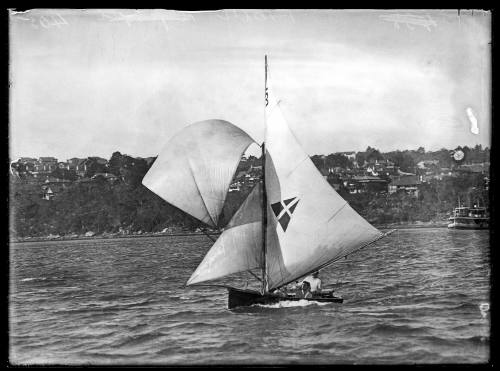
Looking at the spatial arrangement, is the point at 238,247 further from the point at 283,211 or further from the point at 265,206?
the point at 283,211

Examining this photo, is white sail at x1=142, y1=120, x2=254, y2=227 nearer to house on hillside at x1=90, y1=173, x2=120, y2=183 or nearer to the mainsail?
the mainsail

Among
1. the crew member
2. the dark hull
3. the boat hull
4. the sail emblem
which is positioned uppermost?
the sail emblem

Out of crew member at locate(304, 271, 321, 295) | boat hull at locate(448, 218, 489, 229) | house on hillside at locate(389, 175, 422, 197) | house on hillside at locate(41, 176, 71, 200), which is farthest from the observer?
house on hillside at locate(41, 176, 71, 200)

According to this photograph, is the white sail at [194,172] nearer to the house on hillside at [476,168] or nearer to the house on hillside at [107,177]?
the house on hillside at [476,168]

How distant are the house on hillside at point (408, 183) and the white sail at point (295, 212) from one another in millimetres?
5835

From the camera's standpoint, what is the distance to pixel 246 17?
62.0 feet

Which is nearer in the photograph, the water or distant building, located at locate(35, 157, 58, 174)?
the water

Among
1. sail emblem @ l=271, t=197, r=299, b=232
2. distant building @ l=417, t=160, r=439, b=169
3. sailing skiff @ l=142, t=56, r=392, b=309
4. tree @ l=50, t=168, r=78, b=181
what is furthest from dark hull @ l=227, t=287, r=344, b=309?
tree @ l=50, t=168, r=78, b=181

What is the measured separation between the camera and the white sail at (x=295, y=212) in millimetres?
20688

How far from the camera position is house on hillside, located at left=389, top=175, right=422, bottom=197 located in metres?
26.1

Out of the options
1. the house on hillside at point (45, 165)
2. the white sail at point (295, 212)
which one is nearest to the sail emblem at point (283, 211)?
the white sail at point (295, 212)

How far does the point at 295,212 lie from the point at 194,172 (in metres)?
3.77

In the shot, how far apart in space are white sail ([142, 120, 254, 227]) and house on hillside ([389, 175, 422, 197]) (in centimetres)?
966
